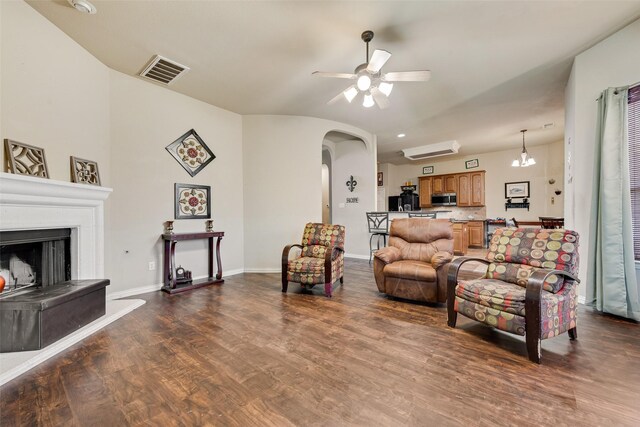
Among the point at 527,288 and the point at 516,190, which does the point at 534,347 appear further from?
the point at 516,190

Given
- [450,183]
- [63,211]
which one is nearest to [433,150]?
[450,183]

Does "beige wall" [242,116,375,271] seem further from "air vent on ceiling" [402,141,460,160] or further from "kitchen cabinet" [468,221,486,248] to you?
"kitchen cabinet" [468,221,486,248]

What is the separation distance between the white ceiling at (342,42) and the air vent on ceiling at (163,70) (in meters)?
0.08

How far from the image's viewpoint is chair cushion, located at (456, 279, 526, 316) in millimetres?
1928

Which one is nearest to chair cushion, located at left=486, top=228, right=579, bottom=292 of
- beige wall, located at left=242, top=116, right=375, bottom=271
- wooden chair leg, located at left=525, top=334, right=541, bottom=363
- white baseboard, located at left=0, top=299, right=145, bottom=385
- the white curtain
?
wooden chair leg, located at left=525, top=334, right=541, bottom=363

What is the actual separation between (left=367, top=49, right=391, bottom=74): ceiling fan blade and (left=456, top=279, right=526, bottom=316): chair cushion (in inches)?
84.6

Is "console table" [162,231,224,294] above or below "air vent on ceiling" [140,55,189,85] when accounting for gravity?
below

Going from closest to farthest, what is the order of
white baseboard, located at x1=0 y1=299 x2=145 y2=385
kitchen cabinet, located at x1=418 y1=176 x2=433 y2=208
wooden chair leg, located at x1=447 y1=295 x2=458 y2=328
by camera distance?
white baseboard, located at x1=0 y1=299 x2=145 y2=385 < wooden chair leg, located at x1=447 y1=295 x2=458 y2=328 < kitchen cabinet, located at x1=418 y1=176 x2=433 y2=208

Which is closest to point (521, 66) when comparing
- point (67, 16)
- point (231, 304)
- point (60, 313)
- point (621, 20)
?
point (621, 20)

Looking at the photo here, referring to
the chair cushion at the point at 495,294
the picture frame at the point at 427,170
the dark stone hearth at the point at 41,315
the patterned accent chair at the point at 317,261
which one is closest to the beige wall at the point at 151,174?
the dark stone hearth at the point at 41,315

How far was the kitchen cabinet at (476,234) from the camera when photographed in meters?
7.01

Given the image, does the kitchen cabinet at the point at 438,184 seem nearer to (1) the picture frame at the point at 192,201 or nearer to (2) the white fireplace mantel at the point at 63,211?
(1) the picture frame at the point at 192,201

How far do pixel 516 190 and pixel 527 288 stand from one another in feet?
21.6

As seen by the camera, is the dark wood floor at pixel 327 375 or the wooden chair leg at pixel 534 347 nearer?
the dark wood floor at pixel 327 375
